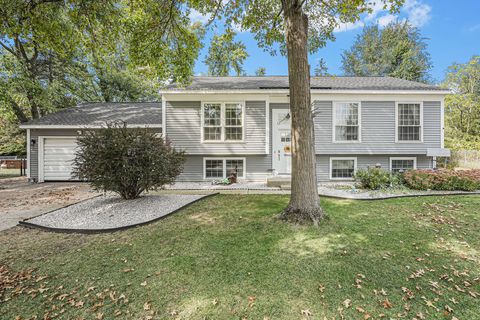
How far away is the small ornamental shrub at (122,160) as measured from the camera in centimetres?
599

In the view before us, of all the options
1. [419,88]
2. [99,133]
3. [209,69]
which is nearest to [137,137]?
[99,133]

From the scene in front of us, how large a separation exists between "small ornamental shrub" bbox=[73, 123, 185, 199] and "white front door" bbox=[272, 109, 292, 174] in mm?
5619

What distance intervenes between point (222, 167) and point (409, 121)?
355 inches

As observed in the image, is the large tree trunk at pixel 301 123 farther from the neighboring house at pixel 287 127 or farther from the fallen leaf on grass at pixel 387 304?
the neighboring house at pixel 287 127

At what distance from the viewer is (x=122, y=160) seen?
599 centimetres

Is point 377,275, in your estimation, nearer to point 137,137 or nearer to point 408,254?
point 408,254

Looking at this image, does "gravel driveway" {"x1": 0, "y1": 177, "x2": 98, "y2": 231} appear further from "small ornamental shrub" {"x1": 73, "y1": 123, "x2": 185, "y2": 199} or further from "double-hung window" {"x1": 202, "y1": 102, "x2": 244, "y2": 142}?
"double-hung window" {"x1": 202, "y1": 102, "x2": 244, "y2": 142}

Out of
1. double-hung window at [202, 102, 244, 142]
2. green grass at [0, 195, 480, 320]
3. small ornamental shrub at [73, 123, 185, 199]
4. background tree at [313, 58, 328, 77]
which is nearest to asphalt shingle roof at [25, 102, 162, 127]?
double-hung window at [202, 102, 244, 142]

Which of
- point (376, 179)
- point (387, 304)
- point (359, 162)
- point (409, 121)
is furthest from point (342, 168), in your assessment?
point (387, 304)

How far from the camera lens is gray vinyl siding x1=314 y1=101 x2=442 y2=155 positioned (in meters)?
10.4

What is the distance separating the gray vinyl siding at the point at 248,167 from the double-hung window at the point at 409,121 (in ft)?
20.6

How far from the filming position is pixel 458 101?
2208cm

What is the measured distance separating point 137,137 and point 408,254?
6.57m

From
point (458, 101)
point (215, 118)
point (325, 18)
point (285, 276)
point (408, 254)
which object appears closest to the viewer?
point (285, 276)
